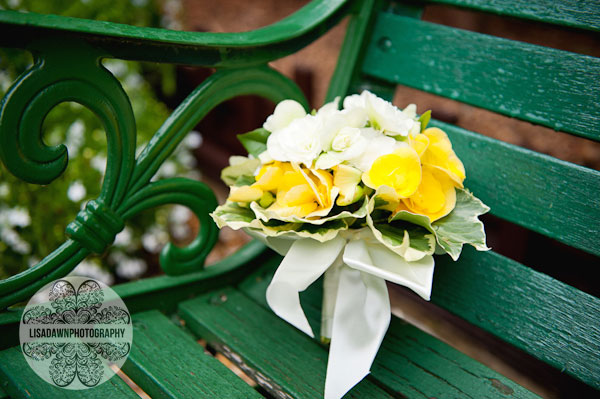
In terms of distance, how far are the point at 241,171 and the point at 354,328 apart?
406mm

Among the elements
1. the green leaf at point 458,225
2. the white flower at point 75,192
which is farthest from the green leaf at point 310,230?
the white flower at point 75,192

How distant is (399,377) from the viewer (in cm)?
95

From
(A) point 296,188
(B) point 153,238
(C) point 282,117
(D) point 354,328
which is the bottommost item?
(B) point 153,238

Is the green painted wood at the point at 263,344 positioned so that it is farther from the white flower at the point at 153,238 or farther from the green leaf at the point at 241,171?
the white flower at the point at 153,238

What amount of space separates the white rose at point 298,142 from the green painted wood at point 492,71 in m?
0.42

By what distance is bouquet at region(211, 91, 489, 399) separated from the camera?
2.62ft

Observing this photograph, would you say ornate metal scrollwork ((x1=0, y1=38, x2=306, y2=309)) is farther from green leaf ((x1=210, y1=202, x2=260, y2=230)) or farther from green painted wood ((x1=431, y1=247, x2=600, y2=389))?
green painted wood ((x1=431, y1=247, x2=600, y2=389))

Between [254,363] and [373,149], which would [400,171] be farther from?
[254,363]

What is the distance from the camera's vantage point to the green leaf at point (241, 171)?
0.96 m

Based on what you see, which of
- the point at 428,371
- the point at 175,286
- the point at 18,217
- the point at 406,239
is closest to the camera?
the point at 406,239

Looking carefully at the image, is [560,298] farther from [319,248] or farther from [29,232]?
[29,232]

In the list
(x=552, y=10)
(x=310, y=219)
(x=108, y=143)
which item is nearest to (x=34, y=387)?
(x=108, y=143)

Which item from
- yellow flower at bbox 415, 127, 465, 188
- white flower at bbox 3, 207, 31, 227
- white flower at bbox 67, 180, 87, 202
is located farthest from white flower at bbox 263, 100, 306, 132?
white flower at bbox 3, 207, 31, 227

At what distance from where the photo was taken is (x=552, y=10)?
95 cm
